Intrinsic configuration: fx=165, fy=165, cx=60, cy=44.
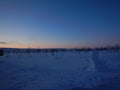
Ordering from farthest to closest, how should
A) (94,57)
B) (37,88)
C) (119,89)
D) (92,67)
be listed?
1. (94,57)
2. (92,67)
3. (37,88)
4. (119,89)

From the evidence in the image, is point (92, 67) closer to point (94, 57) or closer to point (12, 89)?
point (94, 57)

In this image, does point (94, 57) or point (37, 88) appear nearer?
point (37, 88)

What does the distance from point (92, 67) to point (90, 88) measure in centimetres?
1290

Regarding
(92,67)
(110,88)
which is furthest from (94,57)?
(110,88)

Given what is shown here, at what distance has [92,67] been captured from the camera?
24656 mm

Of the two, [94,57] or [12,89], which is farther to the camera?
[94,57]

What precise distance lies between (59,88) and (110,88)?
3.69 meters

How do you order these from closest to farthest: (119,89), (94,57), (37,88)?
(119,89), (37,88), (94,57)

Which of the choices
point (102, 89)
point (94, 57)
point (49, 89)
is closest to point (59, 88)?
point (49, 89)

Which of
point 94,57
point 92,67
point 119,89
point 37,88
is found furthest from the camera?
point 94,57

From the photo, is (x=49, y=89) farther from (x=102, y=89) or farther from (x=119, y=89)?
(x=119, y=89)

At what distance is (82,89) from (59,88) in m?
1.68

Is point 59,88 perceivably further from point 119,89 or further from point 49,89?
point 119,89

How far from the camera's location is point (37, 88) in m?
12.1
